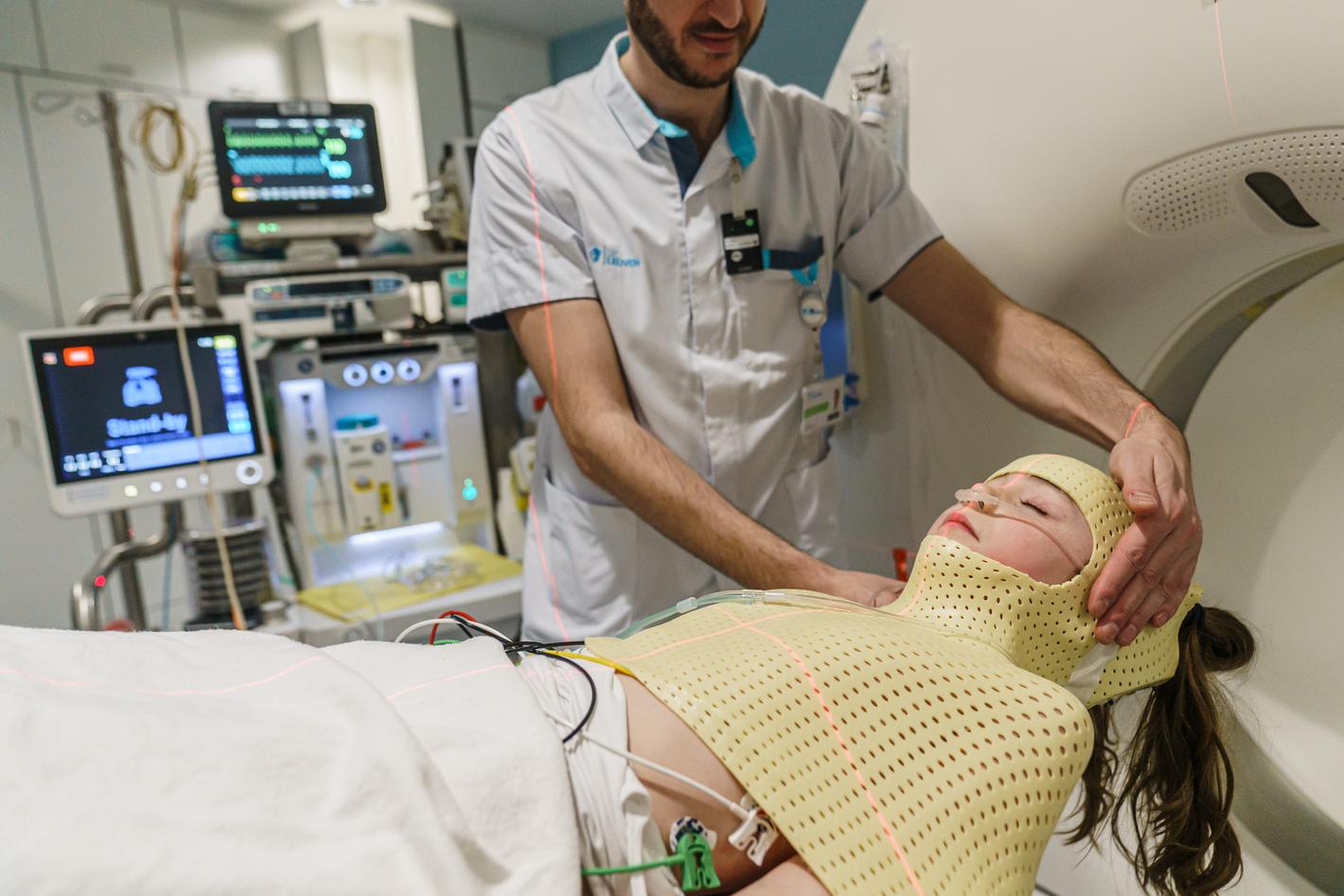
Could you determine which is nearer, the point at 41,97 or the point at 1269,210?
the point at 1269,210

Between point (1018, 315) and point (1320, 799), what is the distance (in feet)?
2.99

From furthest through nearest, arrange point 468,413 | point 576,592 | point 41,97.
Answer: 1. point 41,97
2. point 468,413
3. point 576,592

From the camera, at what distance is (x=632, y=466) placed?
1373mm

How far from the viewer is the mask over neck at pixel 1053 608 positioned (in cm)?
114

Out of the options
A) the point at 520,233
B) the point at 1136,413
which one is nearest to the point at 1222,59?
the point at 1136,413

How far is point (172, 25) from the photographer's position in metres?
3.99

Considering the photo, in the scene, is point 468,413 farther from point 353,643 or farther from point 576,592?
point 353,643

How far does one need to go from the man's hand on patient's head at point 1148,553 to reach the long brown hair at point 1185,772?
139 mm

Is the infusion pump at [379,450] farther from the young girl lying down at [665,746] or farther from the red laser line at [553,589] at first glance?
the young girl lying down at [665,746]

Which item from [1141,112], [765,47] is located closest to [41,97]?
[765,47]

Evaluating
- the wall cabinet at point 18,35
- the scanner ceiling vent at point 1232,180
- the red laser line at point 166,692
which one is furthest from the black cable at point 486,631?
the wall cabinet at point 18,35

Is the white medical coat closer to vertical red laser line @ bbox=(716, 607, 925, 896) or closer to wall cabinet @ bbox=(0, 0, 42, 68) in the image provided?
vertical red laser line @ bbox=(716, 607, 925, 896)

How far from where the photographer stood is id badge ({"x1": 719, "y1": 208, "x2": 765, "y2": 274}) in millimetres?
1554

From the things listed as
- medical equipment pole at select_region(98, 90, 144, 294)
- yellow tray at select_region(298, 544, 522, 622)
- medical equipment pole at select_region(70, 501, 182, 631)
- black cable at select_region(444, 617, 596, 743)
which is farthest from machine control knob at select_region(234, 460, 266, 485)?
black cable at select_region(444, 617, 596, 743)
